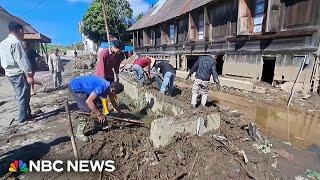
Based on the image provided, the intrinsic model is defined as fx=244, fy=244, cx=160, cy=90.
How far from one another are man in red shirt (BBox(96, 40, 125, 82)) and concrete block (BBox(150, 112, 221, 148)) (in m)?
2.23

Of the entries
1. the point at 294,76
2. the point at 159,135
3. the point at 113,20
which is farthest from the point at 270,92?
the point at 113,20

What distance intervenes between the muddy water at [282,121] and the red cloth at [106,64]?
397 centimetres

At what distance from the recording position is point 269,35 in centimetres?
962

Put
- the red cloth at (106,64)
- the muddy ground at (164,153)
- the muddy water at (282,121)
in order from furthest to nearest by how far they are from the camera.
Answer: the red cloth at (106,64)
the muddy water at (282,121)
the muddy ground at (164,153)

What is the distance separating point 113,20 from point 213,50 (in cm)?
2273

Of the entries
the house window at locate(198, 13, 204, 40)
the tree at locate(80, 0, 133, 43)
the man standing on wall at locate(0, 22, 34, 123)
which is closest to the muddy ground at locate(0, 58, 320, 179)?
the man standing on wall at locate(0, 22, 34, 123)

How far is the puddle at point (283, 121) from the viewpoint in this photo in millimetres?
5570

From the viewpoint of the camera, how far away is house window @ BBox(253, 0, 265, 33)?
10336 millimetres

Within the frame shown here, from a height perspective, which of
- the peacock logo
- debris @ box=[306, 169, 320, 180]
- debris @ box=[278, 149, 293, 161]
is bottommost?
debris @ box=[306, 169, 320, 180]

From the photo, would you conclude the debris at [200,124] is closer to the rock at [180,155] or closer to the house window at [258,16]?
the rock at [180,155]

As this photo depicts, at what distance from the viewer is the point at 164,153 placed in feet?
14.2

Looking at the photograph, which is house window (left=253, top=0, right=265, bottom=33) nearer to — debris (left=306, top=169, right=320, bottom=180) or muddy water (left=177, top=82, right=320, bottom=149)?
muddy water (left=177, top=82, right=320, bottom=149)

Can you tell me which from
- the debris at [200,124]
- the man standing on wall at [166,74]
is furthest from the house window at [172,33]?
the debris at [200,124]

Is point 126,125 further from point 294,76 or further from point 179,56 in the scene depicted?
point 179,56
